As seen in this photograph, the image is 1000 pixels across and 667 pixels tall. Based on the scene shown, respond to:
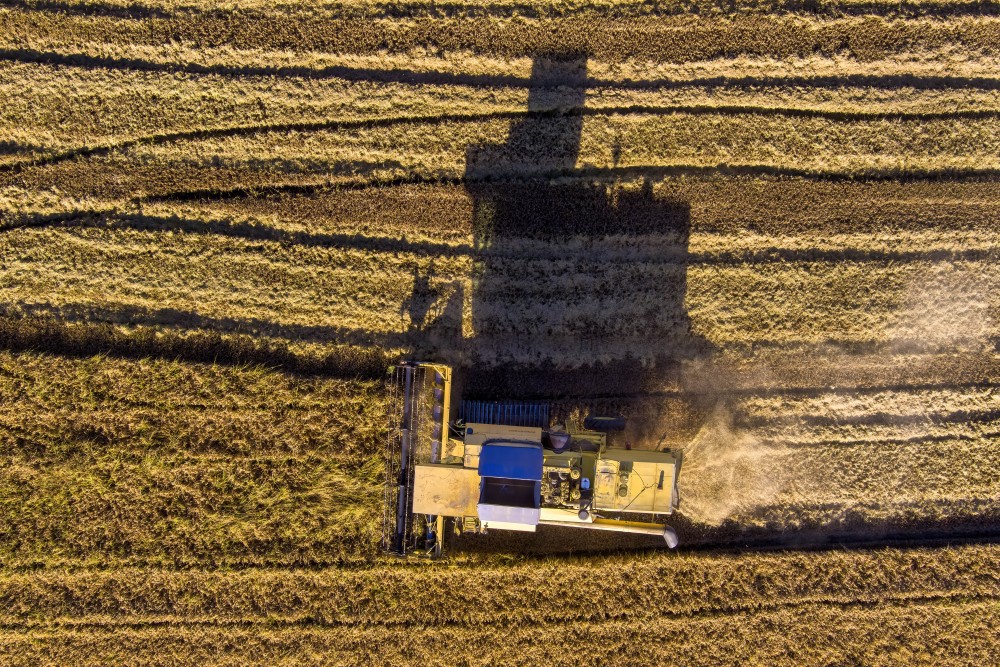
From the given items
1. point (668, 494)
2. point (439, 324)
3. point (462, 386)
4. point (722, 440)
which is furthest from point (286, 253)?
point (722, 440)

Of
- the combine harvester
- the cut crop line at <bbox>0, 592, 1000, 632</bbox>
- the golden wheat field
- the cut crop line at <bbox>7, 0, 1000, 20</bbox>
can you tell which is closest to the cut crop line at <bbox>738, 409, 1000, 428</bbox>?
the golden wheat field

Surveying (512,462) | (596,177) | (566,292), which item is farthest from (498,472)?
(596,177)

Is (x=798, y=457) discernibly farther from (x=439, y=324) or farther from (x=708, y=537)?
(x=439, y=324)

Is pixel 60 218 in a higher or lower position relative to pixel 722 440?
higher

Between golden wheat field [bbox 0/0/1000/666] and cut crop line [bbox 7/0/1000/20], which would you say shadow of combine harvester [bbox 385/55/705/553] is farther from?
cut crop line [bbox 7/0/1000/20]

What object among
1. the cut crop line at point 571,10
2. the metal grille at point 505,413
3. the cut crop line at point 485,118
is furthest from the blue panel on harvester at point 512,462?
the cut crop line at point 571,10

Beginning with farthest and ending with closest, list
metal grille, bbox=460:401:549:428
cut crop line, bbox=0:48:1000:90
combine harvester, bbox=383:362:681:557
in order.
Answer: cut crop line, bbox=0:48:1000:90
metal grille, bbox=460:401:549:428
combine harvester, bbox=383:362:681:557
